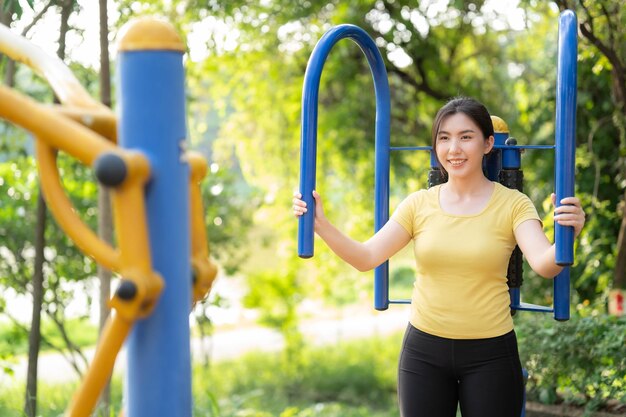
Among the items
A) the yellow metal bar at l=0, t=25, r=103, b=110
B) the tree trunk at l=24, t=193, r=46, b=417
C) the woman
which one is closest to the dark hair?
the woman

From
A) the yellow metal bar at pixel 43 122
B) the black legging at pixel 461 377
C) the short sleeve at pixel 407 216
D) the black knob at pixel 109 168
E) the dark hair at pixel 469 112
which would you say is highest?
the dark hair at pixel 469 112

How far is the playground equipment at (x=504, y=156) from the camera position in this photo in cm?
231

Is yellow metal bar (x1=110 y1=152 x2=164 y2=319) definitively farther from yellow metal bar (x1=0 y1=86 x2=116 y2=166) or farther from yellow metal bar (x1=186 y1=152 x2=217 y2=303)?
yellow metal bar (x1=186 y1=152 x2=217 y2=303)

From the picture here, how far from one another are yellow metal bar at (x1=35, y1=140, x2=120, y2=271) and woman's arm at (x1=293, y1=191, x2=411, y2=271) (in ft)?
3.02

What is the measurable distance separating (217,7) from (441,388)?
169 inches

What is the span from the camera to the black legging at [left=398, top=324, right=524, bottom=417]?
235 cm

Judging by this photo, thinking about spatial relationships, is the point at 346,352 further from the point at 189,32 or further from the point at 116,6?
the point at 116,6

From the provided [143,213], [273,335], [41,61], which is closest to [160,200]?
[143,213]

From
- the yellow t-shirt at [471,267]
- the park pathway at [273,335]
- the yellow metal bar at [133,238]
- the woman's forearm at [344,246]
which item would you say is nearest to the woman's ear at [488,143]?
the yellow t-shirt at [471,267]

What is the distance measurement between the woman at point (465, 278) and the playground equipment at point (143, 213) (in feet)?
2.83

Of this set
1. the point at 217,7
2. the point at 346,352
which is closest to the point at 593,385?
the point at 217,7

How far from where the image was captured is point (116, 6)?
5031 mm

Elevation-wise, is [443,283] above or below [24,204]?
below

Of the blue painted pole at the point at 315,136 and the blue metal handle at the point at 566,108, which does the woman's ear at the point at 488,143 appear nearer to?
the blue metal handle at the point at 566,108
